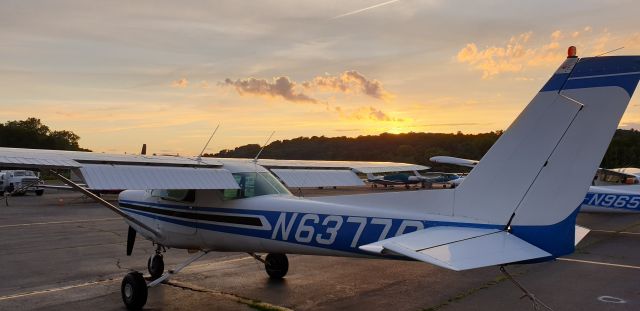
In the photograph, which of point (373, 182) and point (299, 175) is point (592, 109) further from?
point (373, 182)

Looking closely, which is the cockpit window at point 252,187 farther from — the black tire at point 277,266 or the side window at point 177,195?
the black tire at point 277,266

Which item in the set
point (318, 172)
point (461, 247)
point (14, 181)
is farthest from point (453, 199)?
point (14, 181)

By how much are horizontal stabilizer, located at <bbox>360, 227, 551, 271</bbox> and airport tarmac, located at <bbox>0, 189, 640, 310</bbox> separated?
2407 mm

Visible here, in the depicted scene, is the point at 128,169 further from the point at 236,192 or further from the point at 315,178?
the point at 315,178

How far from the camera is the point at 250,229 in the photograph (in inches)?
275

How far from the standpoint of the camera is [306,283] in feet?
27.6

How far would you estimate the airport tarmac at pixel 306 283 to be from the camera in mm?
7117

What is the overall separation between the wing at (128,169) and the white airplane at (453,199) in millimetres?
16

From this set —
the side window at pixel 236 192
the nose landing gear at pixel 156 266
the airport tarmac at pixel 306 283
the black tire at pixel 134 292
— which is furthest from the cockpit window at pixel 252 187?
the nose landing gear at pixel 156 266

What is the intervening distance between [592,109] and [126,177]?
5384 millimetres

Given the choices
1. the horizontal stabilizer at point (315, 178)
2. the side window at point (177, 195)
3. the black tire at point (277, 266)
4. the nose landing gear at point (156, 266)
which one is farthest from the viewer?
the horizontal stabilizer at point (315, 178)

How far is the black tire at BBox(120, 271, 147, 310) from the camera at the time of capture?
6848 millimetres

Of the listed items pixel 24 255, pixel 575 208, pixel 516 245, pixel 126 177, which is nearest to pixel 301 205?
pixel 126 177

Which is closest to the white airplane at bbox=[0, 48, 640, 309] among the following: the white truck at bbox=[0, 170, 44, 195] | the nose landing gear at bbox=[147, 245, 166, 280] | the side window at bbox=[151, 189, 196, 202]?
the side window at bbox=[151, 189, 196, 202]
